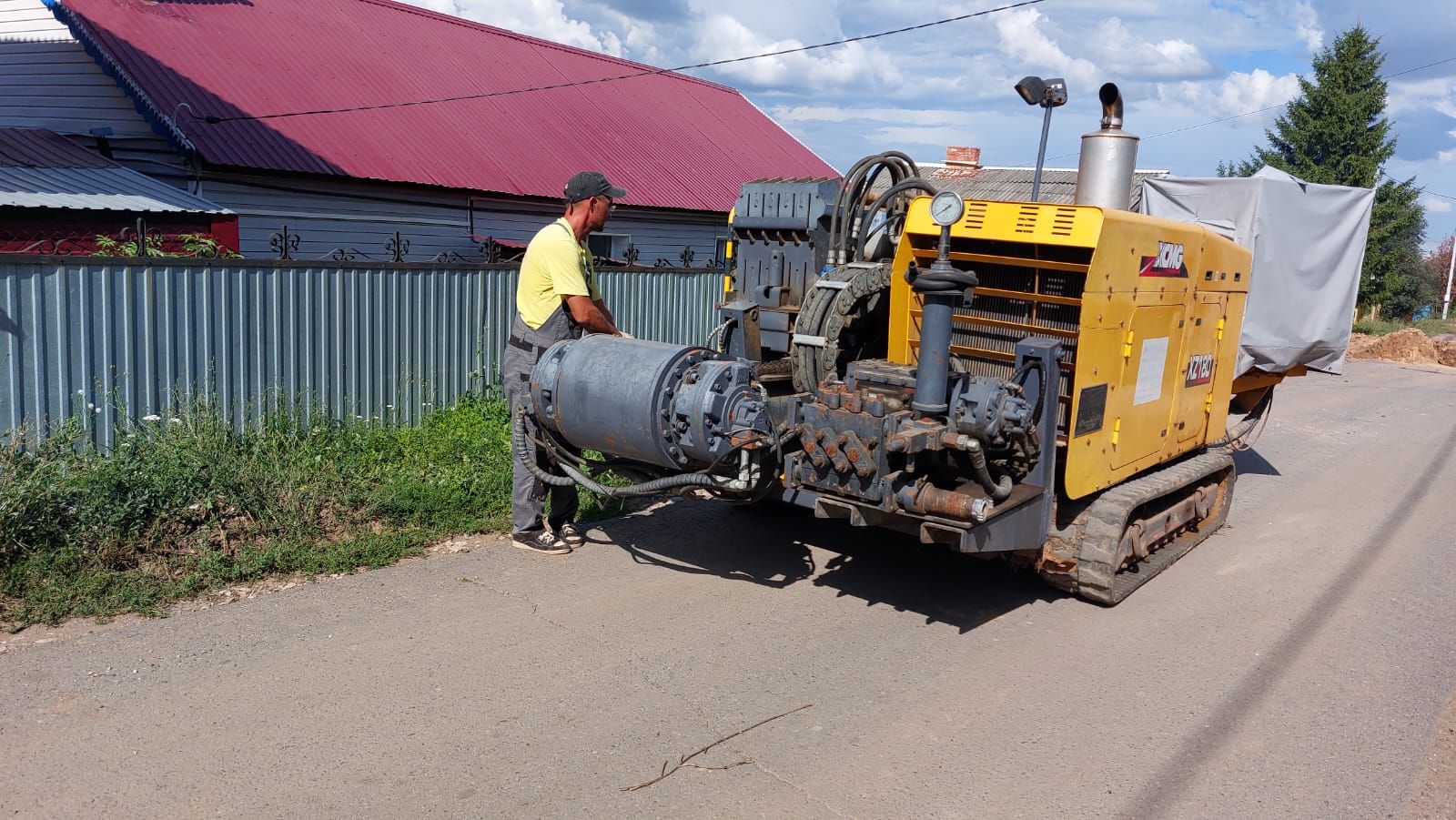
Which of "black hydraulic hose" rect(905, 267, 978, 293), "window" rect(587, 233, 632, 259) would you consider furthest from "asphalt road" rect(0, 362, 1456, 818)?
"window" rect(587, 233, 632, 259)

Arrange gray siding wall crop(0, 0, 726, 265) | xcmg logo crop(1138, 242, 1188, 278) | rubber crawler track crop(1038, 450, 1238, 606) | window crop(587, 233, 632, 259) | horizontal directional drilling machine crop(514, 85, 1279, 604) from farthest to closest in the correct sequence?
window crop(587, 233, 632, 259)
gray siding wall crop(0, 0, 726, 265)
xcmg logo crop(1138, 242, 1188, 278)
rubber crawler track crop(1038, 450, 1238, 606)
horizontal directional drilling machine crop(514, 85, 1279, 604)

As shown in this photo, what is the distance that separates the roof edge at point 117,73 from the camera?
10953 mm

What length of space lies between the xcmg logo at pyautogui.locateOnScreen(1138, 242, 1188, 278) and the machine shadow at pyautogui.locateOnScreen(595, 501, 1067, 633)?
1.87m

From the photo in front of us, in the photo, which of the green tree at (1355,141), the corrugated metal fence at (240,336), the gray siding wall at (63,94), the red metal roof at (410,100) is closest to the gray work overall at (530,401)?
the corrugated metal fence at (240,336)

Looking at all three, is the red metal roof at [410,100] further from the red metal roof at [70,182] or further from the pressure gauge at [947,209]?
the pressure gauge at [947,209]

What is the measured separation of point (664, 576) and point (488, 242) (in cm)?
454

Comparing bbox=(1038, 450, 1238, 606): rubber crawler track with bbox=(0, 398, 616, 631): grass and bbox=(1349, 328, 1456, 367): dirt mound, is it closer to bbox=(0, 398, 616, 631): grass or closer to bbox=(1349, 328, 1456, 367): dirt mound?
bbox=(0, 398, 616, 631): grass

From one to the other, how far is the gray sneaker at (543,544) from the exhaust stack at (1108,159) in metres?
4.15

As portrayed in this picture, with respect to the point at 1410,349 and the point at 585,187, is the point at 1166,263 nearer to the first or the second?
the point at 585,187

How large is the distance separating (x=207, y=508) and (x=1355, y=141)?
37789mm

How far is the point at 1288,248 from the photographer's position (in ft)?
31.0

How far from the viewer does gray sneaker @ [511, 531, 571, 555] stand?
20.2ft

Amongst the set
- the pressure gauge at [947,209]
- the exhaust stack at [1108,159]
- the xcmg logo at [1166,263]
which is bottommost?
the xcmg logo at [1166,263]

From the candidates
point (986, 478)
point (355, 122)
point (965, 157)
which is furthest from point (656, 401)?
point (965, 157)
